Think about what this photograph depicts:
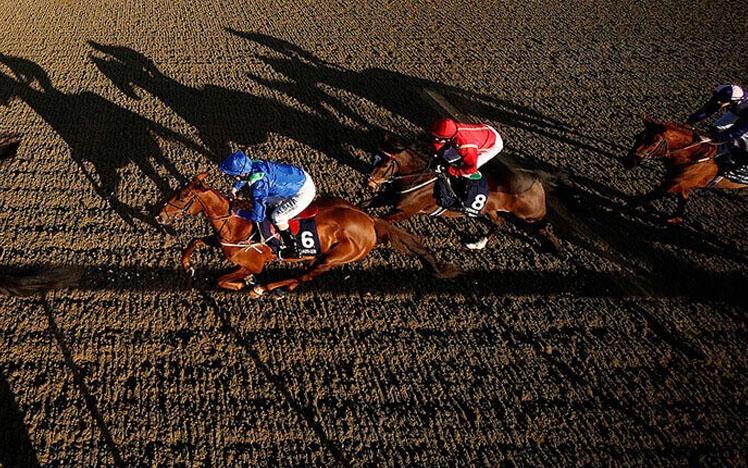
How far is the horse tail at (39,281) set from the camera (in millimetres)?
5629

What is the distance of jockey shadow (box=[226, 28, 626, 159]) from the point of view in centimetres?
959

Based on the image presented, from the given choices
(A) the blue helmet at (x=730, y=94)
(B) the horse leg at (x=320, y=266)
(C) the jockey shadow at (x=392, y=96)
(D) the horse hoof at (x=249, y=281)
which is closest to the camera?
(B) the horse leg at (x=320, y=266)

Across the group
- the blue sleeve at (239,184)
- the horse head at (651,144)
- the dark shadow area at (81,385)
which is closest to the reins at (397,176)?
the blue sleeve at (239,184)

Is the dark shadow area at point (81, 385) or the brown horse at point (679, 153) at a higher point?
the brown horse at point (679, 153)

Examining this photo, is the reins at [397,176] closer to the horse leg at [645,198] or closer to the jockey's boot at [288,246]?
the jockey's boot at [288,246]

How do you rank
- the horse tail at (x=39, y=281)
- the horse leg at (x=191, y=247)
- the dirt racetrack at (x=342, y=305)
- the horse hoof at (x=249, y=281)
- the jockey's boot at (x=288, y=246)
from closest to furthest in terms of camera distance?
the dirt racetrack at (x=342, y=305) < the jockey's boot at (x=288, y=246) < the horse leg at (x=191, y=247) < the horse tail at (x=39, y=281) < the horse hoof at (x=249, y=281)

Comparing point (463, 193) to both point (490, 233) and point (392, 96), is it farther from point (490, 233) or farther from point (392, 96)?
point (392, 96)

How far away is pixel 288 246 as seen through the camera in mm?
5387

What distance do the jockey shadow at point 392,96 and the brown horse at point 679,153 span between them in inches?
83.6

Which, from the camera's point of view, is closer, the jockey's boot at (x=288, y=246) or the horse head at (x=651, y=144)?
the jockey's boot at (x=288, y=246)

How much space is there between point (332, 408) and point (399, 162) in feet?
10.3

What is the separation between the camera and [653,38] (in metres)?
14.4

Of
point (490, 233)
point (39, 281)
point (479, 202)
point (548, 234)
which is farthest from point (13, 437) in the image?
point (548, 234)

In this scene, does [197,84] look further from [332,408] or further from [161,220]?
[332,408]
